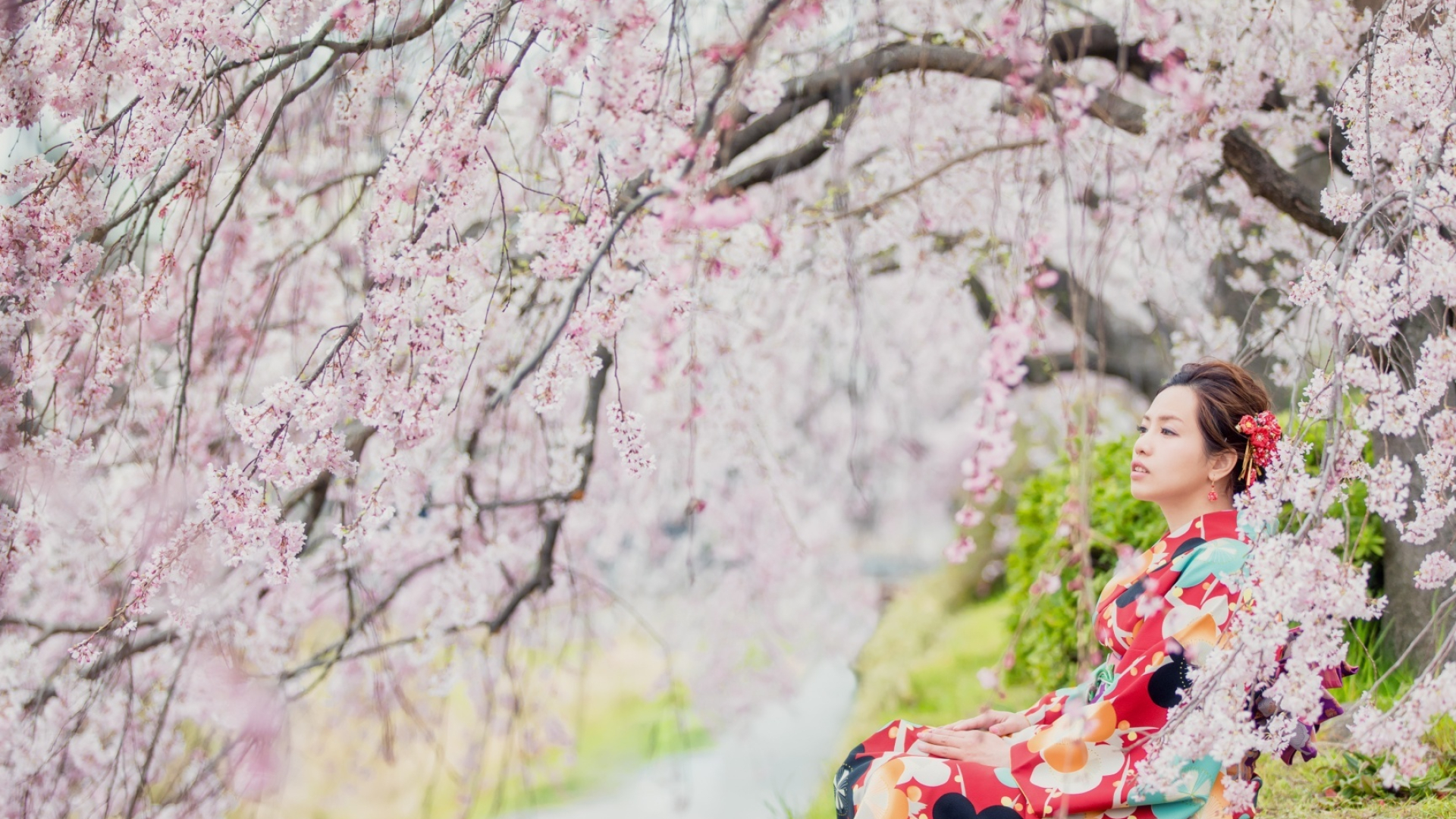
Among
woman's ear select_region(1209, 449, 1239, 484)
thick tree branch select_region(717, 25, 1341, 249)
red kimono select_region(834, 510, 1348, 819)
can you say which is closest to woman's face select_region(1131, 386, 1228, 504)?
woman's ear select_region(1209, 449, 1239, 484)

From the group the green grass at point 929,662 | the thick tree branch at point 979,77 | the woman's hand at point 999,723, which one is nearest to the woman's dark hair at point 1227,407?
the woman's hand at point 999,723

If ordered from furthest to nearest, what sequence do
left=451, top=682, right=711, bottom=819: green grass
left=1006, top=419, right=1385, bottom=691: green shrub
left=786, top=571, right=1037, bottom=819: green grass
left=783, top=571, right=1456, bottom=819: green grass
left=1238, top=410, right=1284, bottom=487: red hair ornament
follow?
left=451, top=682, right=711, bottom=819: green grass
left=786, top=571, right=1037, bottom=819: green grass
left=1006, top=419, right=1385, bottom=691: green shrub
left=783, top=571, right=1456, bottom=819: green grass
left=1238, top=410, right=1284, bottom=487: red hair ornament

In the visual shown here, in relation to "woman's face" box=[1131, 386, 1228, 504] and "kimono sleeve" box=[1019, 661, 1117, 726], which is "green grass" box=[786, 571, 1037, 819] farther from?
"woman's face" box=[1131, 386, 1228, 504]

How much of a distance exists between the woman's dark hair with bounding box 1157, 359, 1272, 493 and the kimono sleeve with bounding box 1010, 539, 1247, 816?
221mm

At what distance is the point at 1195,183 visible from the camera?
11.0 ft

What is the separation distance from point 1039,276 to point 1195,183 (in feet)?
2.31

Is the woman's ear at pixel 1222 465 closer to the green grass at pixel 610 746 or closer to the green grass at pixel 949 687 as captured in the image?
the green grass at pixel 949 687

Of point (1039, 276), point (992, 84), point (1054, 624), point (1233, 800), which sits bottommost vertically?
point (1233, 800)

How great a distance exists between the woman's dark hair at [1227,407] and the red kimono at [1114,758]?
19 cm

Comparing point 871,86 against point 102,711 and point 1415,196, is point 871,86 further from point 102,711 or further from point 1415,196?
point 102,711

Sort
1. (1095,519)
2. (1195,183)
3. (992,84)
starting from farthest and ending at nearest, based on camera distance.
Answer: (992,84), (1095,519), (1195,183)

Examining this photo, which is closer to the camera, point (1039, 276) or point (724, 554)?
point (1039, 276)

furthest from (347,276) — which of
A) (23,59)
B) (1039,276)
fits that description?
(1039,276)

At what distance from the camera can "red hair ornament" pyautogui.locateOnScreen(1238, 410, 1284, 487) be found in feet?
6.27
